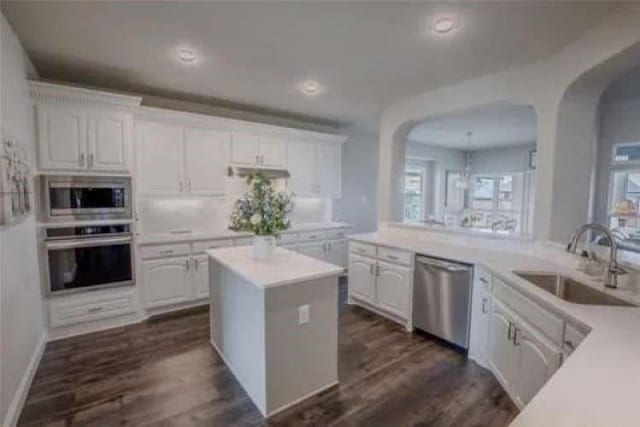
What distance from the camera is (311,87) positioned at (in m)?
3.80

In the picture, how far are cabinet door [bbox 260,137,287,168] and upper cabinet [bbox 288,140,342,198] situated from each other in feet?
0.41

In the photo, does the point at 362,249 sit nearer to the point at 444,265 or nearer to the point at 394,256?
the point at 394,256

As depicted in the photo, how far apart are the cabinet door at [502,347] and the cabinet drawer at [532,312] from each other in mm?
109

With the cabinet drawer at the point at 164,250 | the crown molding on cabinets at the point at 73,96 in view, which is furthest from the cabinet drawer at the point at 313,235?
the crown molding on cabinets at the point at 73,96

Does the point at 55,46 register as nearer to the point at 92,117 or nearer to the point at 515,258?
the point at 92,117

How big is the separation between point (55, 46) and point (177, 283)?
8.44 ft

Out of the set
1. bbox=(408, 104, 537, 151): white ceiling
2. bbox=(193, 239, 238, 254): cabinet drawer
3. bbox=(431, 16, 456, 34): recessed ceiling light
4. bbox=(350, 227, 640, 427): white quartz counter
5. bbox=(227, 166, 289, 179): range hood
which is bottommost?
bbox=(193, 239, 238, 254): cabinet drawer

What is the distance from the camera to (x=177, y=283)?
12.9 feet

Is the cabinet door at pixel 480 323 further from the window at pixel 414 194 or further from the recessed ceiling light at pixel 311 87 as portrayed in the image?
the window at pixel 414 194

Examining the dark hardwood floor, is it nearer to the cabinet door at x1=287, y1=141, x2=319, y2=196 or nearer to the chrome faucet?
the chrome faucet

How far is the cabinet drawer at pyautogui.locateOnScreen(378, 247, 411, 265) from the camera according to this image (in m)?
3.52

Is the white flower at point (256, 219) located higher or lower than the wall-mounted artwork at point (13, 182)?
Answer: lower

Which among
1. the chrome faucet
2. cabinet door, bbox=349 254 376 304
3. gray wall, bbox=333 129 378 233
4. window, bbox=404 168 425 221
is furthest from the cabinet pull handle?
window, bbox=404 168 425 221

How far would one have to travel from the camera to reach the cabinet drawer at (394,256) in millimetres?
3524
